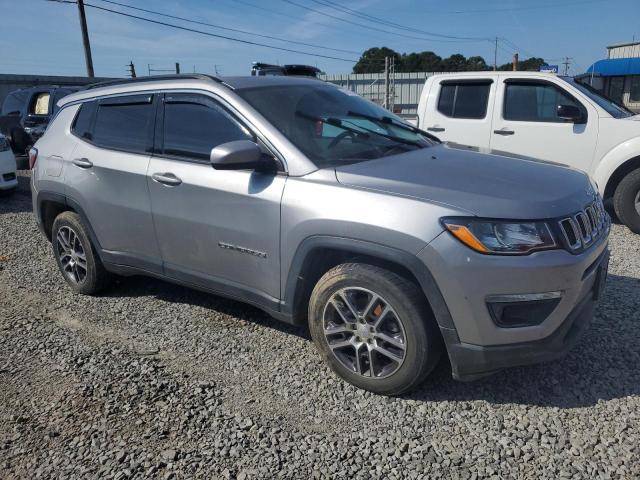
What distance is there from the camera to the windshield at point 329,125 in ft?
10.7

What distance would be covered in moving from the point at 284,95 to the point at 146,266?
5.41 feet

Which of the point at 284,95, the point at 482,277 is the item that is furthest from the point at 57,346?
the point at 482,277

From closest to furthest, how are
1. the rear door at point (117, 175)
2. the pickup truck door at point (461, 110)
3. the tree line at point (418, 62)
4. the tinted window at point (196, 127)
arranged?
the tinted window at point (196, 127) → the rear door at point (117, 175) → the pickup truck door at point (461, 110) → the tree line at point (418, 62)

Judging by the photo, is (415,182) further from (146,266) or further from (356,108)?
(146,266)

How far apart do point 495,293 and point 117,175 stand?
287 cm

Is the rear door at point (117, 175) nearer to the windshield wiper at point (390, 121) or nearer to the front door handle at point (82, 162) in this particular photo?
the front door handle at point (82, 162)

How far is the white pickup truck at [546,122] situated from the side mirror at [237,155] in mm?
3601

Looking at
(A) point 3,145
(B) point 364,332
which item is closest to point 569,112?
(B) point 364,332

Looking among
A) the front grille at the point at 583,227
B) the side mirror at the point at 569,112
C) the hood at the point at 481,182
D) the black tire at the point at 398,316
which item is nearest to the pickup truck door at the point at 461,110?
the side mirror at the point at 569,112

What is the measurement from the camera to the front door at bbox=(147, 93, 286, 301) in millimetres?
3176

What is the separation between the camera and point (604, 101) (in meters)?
6.62

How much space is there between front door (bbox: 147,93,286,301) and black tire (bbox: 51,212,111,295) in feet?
3.23

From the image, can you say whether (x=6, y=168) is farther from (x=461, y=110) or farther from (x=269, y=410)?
(x=269, y=410)

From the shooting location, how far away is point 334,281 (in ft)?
9.64
